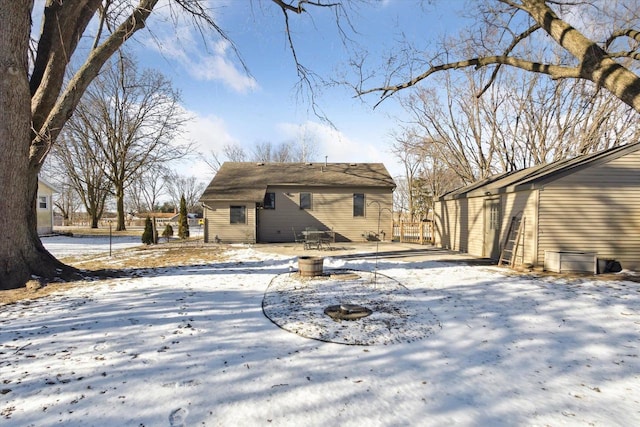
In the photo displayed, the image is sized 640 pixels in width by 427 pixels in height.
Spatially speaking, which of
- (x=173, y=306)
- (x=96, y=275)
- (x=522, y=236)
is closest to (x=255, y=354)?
(x=173, y=306)

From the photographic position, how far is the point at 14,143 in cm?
658

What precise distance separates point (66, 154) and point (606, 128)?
4114cm

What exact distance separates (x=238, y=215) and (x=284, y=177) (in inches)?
146

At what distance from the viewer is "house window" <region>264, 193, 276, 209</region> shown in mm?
18188

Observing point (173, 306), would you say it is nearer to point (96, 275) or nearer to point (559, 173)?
point (96, 275)

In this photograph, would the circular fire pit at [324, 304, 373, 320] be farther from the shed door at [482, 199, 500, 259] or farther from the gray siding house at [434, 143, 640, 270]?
the shed door at [482, 199, 500, 259]

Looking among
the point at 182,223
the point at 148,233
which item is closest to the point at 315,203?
the point at 148,233

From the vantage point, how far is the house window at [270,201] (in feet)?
59.7

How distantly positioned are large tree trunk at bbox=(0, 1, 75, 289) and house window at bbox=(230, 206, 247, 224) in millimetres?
10218

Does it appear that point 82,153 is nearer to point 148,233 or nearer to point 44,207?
point 44,207

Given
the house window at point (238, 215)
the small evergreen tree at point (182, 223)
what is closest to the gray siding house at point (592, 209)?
the house window at point (238, 215)

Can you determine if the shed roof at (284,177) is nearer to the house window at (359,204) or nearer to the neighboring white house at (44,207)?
the house window at (359,204)

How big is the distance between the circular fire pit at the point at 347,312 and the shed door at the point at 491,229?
807 centimetres

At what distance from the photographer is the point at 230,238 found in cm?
1708
